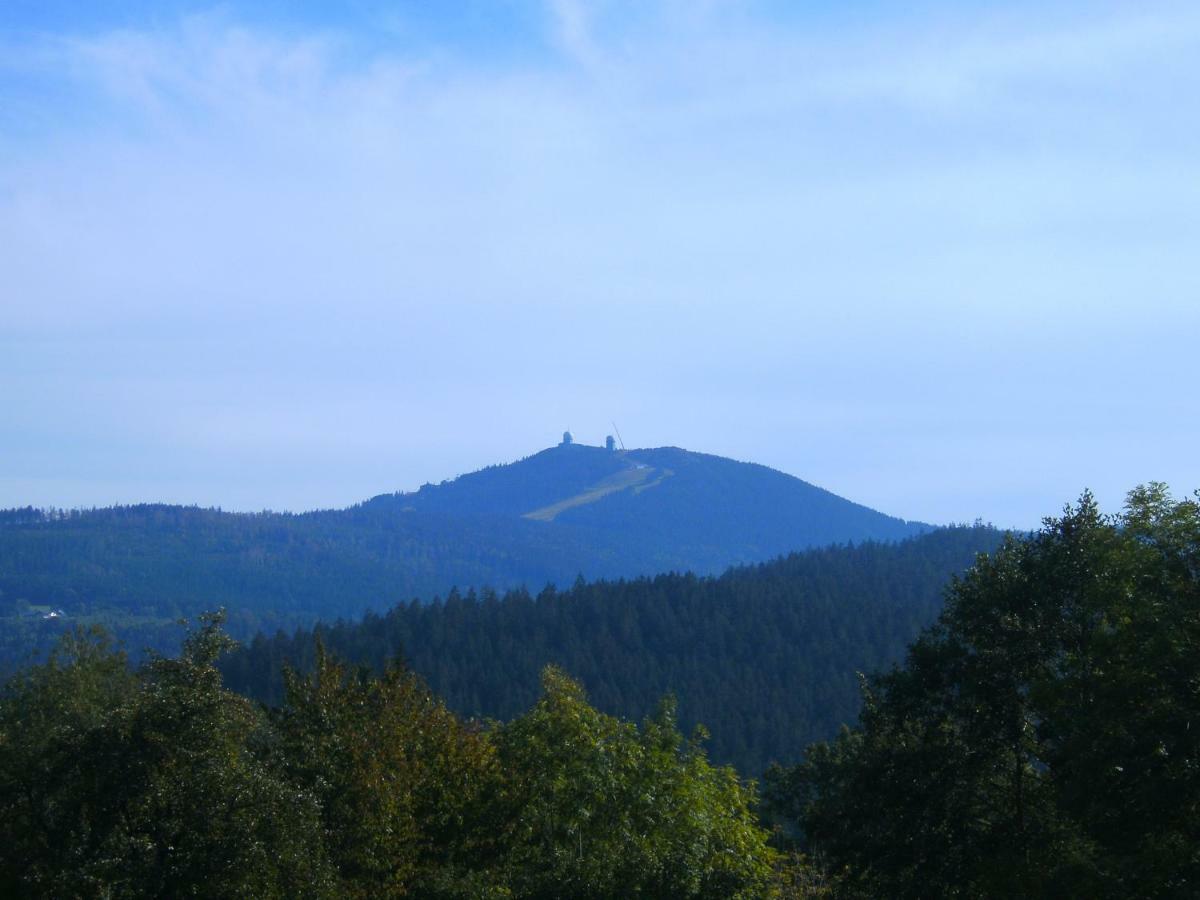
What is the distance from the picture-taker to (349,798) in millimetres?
29891

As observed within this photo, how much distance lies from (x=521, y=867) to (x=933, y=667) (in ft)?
34.2

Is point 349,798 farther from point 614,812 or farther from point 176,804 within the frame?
point 614,812

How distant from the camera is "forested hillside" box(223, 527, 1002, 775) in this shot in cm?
15050

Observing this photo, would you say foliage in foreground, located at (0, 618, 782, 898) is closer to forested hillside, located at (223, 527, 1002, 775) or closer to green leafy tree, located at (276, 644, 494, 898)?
green leafy tree, located at (276, 644, 494, 898)

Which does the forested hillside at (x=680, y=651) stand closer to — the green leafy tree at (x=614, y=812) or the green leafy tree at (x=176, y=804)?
the green leafy tree at (x=614, y=812)

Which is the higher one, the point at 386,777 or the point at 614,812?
the point at 386,777

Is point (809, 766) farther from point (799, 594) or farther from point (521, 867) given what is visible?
point (799, 594)

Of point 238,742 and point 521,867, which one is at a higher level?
point 238,742

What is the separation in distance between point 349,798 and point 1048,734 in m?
15.7

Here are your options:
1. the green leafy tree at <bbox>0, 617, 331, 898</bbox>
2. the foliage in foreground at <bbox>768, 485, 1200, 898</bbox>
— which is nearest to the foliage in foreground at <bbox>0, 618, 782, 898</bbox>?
the green leafy tree at <bbox>0, 617, 331, 898</bbox>

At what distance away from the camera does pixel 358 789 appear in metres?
29.9

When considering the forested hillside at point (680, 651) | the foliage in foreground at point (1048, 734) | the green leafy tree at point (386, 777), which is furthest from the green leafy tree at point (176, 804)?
the forested hillside at point (680, 651)

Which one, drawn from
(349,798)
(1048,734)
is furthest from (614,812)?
(1048,734)

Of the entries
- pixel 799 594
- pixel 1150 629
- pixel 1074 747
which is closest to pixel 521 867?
pixel 1074 747
